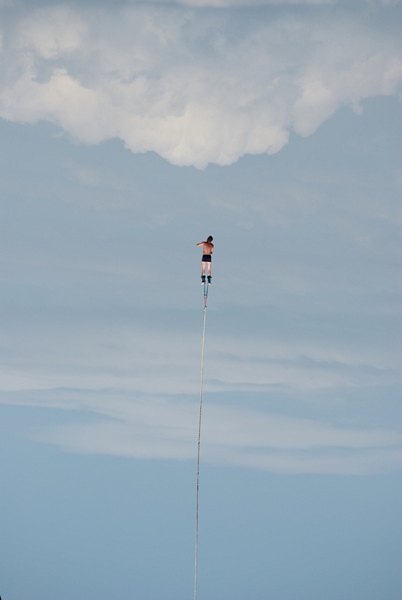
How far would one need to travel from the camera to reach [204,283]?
222 ft

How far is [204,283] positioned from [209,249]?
2311 mm

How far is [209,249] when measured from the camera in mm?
66938
